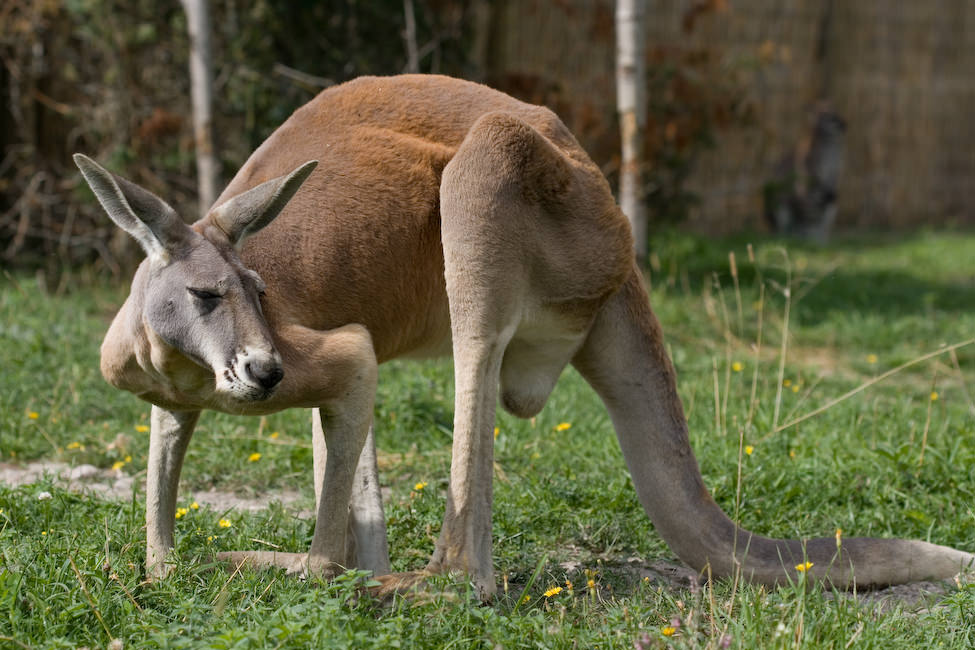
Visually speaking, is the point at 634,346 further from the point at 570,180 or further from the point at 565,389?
the point at 565,389

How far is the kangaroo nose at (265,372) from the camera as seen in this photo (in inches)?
103

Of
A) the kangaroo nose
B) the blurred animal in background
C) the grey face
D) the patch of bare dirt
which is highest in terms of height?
the grey face

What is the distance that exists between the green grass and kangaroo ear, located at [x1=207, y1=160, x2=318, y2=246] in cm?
89

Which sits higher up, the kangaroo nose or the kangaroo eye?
the kangaroo eye

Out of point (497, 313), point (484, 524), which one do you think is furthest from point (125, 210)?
point (484, 524)

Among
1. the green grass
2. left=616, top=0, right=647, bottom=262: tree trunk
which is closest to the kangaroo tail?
the green grass

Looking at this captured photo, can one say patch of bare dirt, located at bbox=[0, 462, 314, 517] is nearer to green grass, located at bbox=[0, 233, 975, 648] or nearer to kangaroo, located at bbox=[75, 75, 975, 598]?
green grass, located at bbox=[0, 233, 975, 648]

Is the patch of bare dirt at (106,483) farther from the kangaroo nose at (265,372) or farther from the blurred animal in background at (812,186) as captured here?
the blurred animal in background at (812,186)

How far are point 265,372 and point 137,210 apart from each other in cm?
49

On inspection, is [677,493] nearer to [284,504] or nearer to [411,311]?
[411,311]

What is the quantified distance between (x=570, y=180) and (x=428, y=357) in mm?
730

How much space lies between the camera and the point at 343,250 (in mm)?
3135

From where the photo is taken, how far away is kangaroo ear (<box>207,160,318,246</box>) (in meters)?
2.80

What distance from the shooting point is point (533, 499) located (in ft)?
12.7
